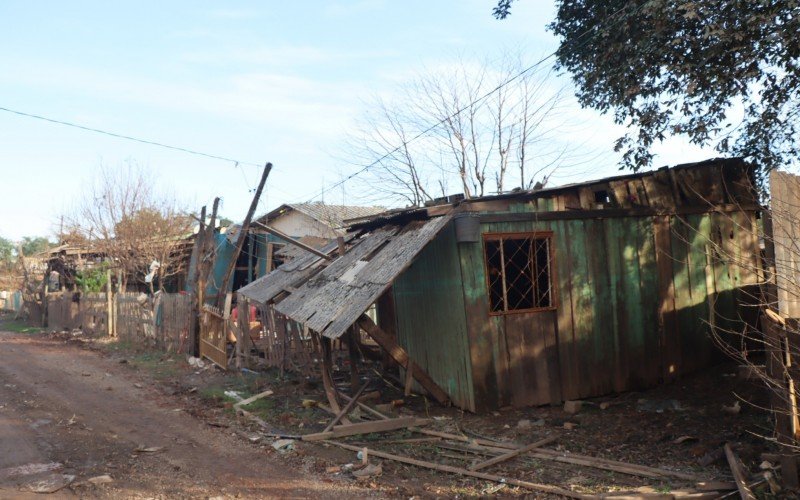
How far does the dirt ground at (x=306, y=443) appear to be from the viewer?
5848mm

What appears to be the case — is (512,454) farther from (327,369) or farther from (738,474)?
(327,369)

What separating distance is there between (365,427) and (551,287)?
3.35 metres

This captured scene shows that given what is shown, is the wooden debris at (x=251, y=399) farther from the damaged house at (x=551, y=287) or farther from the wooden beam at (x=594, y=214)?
the wooden beam at (x=594, y=214)

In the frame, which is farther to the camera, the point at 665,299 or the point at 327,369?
the point at 665,299

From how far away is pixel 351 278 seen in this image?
8.75 metres

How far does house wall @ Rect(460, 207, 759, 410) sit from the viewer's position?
8344 millimetres

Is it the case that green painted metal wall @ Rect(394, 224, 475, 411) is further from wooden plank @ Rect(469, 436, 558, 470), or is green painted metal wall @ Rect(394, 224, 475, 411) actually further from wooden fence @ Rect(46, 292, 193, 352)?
wooden fence @ Rect(46, 292, 193, 352)

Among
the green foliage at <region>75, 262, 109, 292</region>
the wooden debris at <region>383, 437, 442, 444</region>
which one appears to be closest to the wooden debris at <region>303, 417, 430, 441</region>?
the wooden debris at <region>383, 437, 442, 444</region>

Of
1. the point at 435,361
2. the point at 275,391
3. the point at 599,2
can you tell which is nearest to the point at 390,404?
the point at 435,361

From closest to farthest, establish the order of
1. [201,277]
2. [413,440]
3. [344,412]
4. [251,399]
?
[413,440], [344,412], [251,399], [201,277]

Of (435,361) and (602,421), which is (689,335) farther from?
(435,361)

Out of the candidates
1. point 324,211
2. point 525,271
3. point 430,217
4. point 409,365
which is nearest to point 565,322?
point 525,271

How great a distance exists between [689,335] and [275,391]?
22.8 ft

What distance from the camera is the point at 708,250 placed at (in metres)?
9.98
